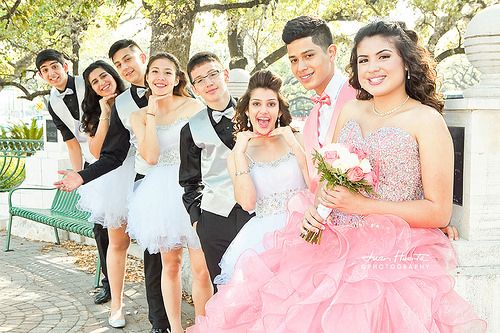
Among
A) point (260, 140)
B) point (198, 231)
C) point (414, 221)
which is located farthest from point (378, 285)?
point (198, 231)

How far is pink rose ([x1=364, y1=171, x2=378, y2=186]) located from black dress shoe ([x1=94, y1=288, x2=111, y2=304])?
418 cm

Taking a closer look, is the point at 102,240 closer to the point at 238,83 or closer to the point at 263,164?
the point at 238,83

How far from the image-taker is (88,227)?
6.89 m

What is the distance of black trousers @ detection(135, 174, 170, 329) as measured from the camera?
483 cm

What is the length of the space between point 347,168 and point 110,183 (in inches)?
139

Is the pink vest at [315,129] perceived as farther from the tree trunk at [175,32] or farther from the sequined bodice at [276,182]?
the tree trunk at [175,32]

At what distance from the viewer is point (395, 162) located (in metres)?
2.47

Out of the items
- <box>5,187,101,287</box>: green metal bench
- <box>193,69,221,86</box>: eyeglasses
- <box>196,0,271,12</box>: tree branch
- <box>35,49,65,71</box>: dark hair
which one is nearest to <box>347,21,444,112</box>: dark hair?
<box>193,69,221,86</box>: eyeglasses

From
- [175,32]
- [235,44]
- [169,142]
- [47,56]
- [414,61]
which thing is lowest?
[169,142]

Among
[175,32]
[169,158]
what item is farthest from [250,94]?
[175,32]

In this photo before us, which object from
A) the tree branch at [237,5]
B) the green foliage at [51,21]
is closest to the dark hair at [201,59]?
the green foliage at [51,21]

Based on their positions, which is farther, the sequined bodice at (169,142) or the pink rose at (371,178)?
the sequined bodice at (169,142)

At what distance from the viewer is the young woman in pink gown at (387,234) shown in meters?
2.34

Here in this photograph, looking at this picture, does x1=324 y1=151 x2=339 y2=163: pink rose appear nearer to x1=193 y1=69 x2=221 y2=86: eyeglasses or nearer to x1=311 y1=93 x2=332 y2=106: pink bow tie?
x1=311 y1=93 x2=332 y2=106: pink bow tie
